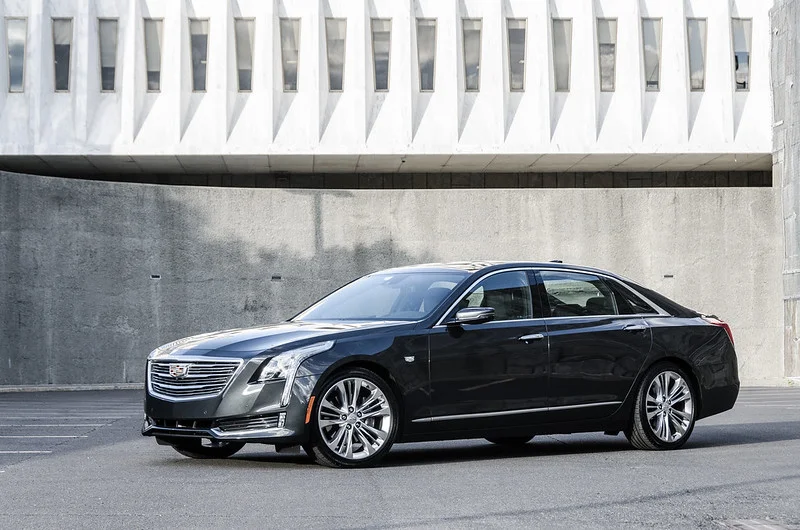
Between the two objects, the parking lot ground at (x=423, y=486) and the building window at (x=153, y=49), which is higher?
the building window at (x=153, y=49)

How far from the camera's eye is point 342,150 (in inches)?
1308

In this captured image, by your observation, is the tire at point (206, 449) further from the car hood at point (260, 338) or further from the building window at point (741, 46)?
the building window at point (741, 46)

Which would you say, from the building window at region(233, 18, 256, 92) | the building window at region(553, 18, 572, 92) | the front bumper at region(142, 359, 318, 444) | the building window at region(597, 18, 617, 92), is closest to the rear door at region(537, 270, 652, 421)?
the front bumper at region(142, 359, 318, 444)

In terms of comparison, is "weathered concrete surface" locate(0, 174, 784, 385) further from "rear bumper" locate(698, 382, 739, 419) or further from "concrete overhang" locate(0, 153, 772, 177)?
"rear bumper" locate(698, 382, 739, 419)

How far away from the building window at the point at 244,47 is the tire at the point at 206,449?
946 inches

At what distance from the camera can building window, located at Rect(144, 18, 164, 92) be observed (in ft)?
110

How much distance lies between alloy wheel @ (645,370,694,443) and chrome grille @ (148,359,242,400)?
3.71 metres

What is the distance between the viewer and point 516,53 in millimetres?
34000

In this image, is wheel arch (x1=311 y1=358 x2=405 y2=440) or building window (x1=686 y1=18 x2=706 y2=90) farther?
building window (x1=686 y1=18 x2=706 y2=90)

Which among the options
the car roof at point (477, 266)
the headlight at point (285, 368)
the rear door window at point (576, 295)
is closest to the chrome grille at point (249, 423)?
the headlight at point (285, 368)

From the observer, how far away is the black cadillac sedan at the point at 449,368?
9.31 meters

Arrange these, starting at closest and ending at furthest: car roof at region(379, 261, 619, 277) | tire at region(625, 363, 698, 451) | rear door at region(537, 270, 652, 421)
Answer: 1. rear door at region(537, 270, 652, 421)
2. car roof at region(379, 261, 619, 277)
3. tire at region(625, 363, 698, 451)

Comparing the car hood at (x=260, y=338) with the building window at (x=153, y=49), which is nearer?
the car hood at (x=260, y=338)

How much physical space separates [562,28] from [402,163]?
215 inches
